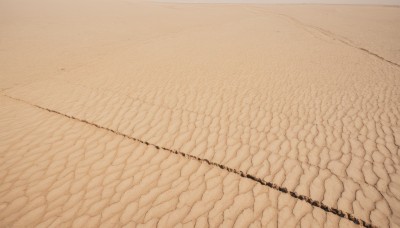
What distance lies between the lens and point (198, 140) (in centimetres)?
488

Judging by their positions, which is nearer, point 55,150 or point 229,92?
point 55,150

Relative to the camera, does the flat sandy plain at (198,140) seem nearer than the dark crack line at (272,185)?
No

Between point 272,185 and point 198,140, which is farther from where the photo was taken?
point 198,140

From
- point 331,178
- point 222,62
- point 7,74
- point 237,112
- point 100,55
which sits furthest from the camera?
point 100,55

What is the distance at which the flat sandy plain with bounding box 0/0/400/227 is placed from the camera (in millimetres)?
3508

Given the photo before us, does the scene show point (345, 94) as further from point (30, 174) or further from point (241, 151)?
point (30, 174)

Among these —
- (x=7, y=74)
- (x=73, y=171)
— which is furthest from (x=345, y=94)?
(x=7, y=74)

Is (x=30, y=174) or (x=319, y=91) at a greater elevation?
(x=30, y=174)

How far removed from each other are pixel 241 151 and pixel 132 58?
273 inches

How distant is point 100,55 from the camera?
33.8 ft

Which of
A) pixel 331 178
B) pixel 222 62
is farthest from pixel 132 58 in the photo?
pixel 331 178

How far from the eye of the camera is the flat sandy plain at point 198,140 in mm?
3508

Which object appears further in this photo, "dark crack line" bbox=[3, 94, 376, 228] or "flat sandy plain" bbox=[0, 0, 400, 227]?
"flat sandy plain" bbox=[0, 0, 400, 227]

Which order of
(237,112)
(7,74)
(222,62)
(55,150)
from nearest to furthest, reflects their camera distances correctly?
(55,150) < (237,112) < (7,74) < (222,62)
